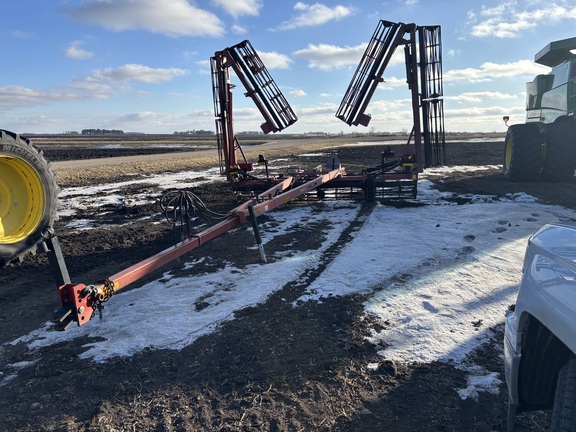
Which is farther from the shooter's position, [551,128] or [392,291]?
[551,128]

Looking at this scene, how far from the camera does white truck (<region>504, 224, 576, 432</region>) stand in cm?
186

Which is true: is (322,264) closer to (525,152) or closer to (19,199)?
(19,199)

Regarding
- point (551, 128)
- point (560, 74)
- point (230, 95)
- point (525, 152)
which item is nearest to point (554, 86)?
point (560, 74)

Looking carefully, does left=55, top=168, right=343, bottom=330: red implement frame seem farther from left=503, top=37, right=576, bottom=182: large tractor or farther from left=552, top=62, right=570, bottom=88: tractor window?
left=552, top=62, right=570, bottom=88: tractor window

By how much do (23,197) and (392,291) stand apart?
3.88 metres

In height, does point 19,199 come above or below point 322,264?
above

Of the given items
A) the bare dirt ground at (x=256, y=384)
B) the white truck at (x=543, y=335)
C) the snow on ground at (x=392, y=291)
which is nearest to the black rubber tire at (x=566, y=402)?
the white truck at (x=543, y=335)

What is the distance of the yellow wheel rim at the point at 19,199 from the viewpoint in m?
3.98

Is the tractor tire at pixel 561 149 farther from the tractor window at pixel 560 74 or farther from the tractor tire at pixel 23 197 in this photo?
the tractor tire at pixel 23 197

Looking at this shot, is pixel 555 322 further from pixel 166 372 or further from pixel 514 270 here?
pixel 514 270

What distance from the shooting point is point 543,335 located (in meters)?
2.16

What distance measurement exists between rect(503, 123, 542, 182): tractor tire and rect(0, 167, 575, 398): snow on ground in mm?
3126

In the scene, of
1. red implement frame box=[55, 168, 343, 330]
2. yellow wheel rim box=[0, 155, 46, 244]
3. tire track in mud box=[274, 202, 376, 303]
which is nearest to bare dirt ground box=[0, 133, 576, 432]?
tire track in mud box=[274, 202, 376, 303]

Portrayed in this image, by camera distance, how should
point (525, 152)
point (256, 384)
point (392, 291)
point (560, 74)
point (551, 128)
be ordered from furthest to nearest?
point (525, 152) → point (560, 74) → point (551, 128) → point (392, 291) → point (256, 384)
